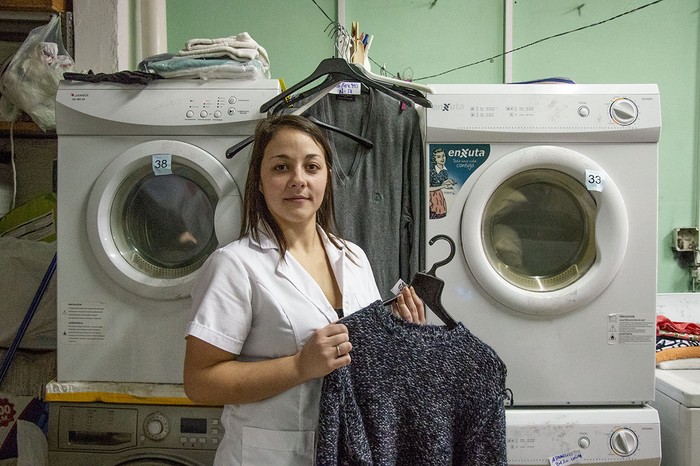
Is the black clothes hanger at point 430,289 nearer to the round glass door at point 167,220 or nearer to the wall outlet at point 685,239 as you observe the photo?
the round glass door at point 167,220

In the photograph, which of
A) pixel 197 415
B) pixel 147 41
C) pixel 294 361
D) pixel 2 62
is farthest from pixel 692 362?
pixel 2 62

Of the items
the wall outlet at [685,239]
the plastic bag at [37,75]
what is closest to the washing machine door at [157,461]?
the plastic bag at [37,75]

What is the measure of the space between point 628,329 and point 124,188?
1694mm

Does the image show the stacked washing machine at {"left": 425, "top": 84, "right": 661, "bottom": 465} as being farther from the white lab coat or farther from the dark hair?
the white lab coat

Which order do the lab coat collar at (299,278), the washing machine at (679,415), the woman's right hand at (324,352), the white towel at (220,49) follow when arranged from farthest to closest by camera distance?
the white towel at (220,49)
the washing machine at (679,415)
the lab coat collar at (299,278)
the woman's right hand at (324,352)

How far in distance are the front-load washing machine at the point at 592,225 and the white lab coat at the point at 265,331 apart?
637mm

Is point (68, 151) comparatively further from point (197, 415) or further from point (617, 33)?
point (617, 33)

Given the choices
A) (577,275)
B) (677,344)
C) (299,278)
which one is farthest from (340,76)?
(677,344)

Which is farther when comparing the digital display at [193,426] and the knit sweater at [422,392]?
the digital display at [193,426]

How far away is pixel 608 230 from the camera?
161cm

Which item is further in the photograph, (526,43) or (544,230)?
(526,43)

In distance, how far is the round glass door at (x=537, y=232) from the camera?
170 cm

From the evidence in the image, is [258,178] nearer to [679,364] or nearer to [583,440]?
[583,440]

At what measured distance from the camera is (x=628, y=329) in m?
1.64
